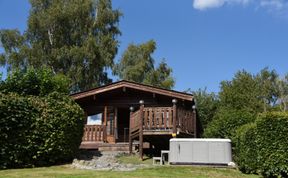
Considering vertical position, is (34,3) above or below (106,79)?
above

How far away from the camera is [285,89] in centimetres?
4844

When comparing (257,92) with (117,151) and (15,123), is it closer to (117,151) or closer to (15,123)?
(117,151)

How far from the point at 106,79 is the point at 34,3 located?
9.55 metres

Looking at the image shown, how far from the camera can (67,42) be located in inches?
1427

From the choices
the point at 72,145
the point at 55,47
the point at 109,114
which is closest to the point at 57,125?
the point at 72,145

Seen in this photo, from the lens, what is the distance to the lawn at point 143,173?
11.4m

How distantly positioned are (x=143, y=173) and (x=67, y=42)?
2613 centimetres

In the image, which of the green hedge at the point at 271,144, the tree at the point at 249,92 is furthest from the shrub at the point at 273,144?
the tree at the point at 249,92

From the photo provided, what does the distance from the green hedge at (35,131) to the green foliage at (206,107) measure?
860 inches

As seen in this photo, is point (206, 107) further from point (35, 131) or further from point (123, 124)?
point (35, 131)

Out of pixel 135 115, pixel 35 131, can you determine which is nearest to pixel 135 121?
pixel 135 115

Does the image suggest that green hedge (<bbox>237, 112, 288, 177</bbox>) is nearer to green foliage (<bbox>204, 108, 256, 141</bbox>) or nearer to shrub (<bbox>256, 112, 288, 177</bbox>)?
shrub (<bbox>256, 112, 288, 177</bbox>)

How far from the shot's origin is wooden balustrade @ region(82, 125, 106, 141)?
21.3 m

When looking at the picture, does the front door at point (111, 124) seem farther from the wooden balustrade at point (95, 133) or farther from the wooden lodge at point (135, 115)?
the wooden balustrade at point (95, 133)
